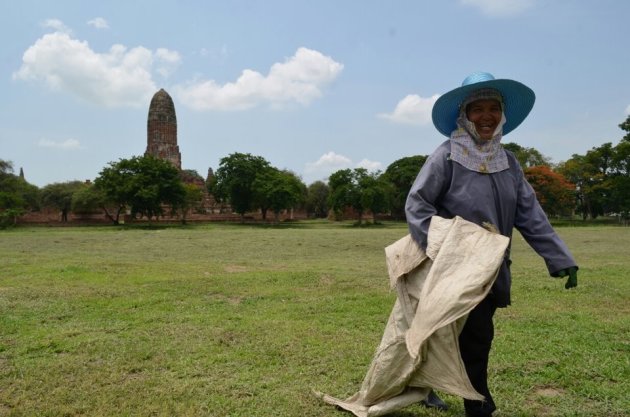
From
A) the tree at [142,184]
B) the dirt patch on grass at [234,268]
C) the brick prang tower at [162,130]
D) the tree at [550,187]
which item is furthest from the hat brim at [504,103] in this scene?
the brick prang tower at [162,130]

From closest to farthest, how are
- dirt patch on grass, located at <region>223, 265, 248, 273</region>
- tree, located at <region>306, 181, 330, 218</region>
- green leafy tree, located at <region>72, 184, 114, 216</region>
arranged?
dirt patch on grass, located at <region>223, 265, 248, 273</region> → green leafy tree, located at <region>72, 184, 114, 216</region> → tree, located at <region>306, 181, 330, 218</region>

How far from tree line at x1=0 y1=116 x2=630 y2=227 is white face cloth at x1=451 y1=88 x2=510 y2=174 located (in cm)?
3659

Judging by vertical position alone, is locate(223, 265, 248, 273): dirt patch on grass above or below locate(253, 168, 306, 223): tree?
below

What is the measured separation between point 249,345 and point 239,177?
41719 mm

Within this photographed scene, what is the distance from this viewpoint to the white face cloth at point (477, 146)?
2912mm

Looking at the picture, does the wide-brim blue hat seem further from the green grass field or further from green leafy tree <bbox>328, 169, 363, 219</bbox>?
green leafy tree <bbox>328, 169, 363, 219</bbox>

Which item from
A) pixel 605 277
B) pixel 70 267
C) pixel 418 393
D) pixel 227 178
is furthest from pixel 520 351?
pixel 227 178

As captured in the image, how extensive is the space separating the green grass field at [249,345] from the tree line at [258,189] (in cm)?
3135

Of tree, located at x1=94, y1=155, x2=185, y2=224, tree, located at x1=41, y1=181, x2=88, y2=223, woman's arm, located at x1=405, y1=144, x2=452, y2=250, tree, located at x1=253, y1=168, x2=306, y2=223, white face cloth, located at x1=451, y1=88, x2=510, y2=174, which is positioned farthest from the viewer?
tree, located at x1=41, y1=181, x2=88, y2=223

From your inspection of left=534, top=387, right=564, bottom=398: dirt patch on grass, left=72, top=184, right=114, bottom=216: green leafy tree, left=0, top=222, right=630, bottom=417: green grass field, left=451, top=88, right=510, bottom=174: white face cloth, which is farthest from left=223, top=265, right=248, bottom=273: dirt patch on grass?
left=72, top=184, right=114, bottom=216: green leafy tree

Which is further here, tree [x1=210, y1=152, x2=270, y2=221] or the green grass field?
tree [x1=210, y1=152, x2=270, y2=221]

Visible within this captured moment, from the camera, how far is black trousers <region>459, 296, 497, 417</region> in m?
2.83

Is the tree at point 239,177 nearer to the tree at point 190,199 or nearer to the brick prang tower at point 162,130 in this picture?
the tree at point 190,199

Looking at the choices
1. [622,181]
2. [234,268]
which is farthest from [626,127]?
[234,268]
